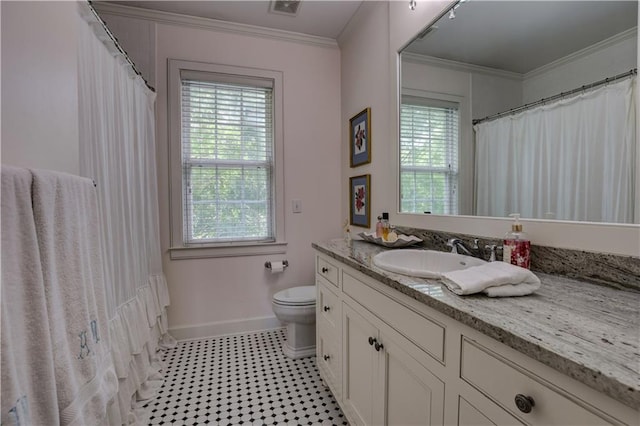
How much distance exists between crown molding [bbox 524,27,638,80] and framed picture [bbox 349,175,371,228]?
1.22 m

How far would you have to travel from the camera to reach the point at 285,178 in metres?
2.50

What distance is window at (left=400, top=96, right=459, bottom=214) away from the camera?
1.46 metres

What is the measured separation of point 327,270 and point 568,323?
1121 mm

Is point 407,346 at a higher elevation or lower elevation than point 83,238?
lower

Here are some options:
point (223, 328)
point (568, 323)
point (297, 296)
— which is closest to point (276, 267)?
point (297, 296)

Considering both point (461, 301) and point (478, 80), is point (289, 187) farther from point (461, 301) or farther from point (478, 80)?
point (461, 301)

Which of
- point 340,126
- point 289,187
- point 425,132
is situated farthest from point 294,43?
point 425,132

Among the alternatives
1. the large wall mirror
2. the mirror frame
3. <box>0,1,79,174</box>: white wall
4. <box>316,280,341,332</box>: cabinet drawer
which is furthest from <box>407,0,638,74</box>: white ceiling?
<box>0,1,79,174</box>: white wall

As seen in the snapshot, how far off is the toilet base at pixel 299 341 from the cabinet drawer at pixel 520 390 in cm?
154

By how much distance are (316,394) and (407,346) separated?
3.43ft

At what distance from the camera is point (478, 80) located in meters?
1.31

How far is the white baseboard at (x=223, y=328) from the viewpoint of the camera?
7.60 ft

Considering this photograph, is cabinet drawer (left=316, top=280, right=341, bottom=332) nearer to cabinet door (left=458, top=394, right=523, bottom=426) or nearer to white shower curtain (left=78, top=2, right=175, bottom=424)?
cabinet door (left=458, top=394, right=523, bottom=426)

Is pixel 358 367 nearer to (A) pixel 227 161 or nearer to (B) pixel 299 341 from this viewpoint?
(B) pixel 299 341
